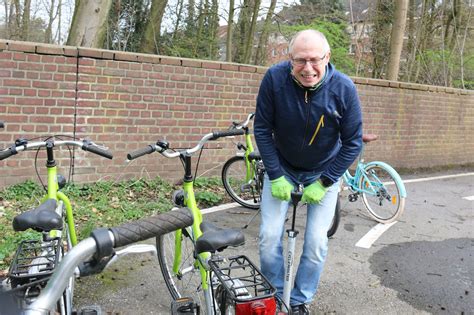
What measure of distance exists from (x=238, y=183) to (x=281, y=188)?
144 inches

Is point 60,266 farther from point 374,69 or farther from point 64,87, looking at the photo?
point 374,69

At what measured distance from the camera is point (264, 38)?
1705 cm

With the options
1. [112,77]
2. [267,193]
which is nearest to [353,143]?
[267,193]

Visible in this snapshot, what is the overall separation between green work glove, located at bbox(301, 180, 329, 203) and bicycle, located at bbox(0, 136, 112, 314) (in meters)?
1.37

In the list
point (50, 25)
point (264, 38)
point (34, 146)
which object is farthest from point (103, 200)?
point (50, 25)

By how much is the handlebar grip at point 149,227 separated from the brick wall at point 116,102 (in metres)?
5.31

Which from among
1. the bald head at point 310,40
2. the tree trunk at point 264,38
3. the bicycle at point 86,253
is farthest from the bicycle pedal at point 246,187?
the tree trunk at point 264,38

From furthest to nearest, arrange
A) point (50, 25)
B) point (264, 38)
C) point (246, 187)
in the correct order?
point (50, 25) < point (264, 38) < point (246, 187)

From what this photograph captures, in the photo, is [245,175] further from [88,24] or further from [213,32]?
[213,32]

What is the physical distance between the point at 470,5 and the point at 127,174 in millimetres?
16282

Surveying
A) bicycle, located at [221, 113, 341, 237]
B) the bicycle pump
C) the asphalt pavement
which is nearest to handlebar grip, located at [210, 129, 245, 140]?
the bicycle pump

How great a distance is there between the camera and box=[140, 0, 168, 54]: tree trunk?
14.7m

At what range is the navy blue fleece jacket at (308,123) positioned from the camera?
3090 mm

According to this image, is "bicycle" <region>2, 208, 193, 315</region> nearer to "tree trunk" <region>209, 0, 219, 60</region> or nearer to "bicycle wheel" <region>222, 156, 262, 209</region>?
"bicycle wheel" <region>222, 156, 262, 209</region>
